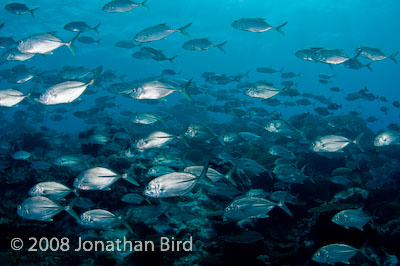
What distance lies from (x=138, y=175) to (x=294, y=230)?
4262 mm

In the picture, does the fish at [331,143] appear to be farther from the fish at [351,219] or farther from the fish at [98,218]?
the fish at [98,218]

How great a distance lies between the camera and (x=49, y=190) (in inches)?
180

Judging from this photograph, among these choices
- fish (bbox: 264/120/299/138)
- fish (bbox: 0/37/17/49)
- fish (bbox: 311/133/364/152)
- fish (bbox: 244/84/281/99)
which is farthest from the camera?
fish (bbox: 0/37/17/49)

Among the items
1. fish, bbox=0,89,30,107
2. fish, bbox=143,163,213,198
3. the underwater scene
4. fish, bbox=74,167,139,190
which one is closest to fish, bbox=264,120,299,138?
the underwater scene

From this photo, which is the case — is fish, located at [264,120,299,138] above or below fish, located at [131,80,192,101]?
below

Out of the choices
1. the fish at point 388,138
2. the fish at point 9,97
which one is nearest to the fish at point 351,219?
the fish at point 388,138

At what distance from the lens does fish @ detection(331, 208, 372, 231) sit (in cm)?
404

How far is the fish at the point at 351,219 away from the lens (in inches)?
159

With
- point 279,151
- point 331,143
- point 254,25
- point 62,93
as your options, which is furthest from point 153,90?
point 279,151

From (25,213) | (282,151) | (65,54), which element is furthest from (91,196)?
(65,54)
